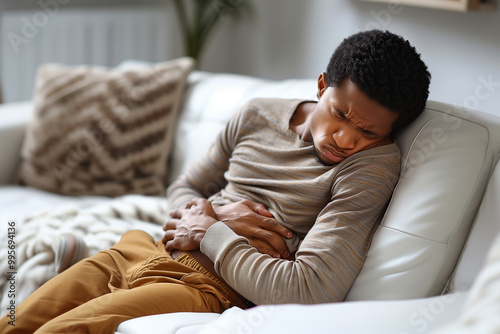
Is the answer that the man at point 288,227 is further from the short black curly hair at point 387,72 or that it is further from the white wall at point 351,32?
the white wall at point 351,32

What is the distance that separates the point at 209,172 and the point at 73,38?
1.79m

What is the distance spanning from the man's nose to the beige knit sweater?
0.03m

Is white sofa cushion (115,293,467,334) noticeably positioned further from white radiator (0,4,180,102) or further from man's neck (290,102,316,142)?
white radiator (0,4,180,102)

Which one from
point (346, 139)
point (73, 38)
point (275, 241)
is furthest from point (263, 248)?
point (73, 38)

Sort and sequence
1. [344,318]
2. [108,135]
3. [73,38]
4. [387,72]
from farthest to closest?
[73,38] < [108,135] < [387,72] < [344,318]

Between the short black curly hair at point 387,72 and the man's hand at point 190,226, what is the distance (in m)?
0.45

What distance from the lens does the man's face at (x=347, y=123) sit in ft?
3.89

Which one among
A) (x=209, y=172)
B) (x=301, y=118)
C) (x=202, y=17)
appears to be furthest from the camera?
(x=202, y=17)

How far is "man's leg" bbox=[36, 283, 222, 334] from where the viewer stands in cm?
110

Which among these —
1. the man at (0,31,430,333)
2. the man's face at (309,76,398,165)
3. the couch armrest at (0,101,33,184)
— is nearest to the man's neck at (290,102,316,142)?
the man at (0,31,430,333)

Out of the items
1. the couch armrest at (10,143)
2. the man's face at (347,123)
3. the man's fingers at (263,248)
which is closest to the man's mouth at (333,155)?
the man's face at (347,123)

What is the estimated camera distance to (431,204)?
119 cm

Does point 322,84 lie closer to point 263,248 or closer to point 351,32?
point 263,248

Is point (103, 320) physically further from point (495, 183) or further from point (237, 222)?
point (495, 183)
